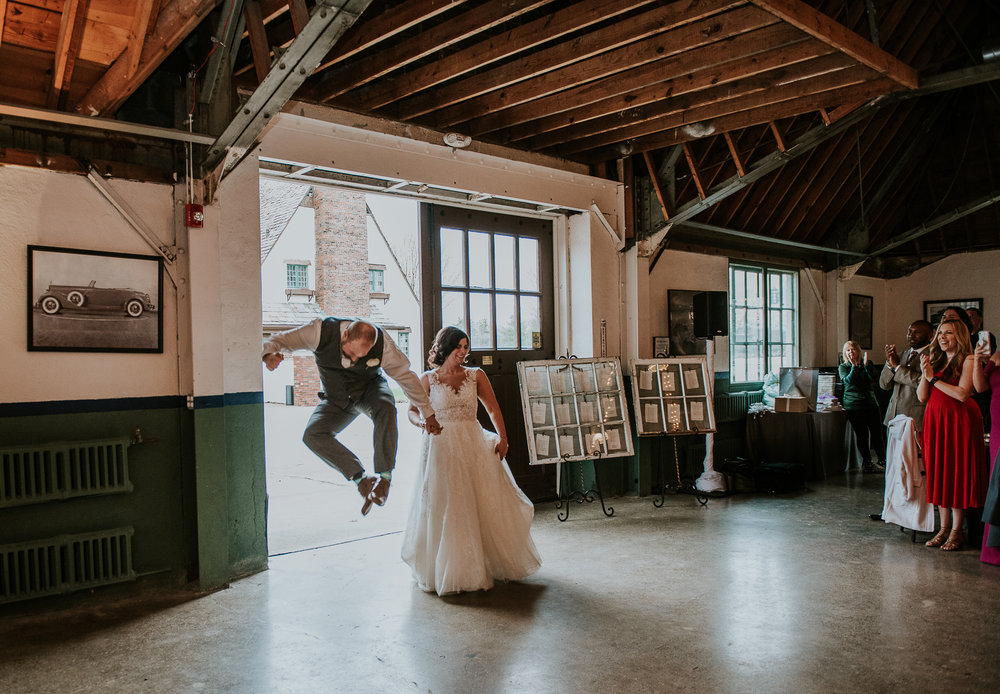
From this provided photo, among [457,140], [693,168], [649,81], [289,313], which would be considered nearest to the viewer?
[649,81]

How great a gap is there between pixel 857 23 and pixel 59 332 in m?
7.37

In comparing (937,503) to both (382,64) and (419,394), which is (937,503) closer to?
(419,394)

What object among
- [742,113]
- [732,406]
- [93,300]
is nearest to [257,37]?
[93,300]

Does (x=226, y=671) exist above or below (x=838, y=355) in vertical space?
below

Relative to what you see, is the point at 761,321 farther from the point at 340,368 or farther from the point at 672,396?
the point at 340,368

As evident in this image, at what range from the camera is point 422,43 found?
15.3ft

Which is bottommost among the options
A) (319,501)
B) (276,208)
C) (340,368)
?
(319,501)

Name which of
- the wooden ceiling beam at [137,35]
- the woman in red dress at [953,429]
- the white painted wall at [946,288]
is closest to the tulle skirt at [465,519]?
the wooden ceiling beam at [137,35]

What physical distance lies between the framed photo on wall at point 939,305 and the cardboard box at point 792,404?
14.6ft

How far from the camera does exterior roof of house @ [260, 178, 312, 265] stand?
19.9 m

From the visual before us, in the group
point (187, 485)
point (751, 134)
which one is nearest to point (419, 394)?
point (187, 485)

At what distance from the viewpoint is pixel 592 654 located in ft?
11.2

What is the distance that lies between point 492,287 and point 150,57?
148 inches

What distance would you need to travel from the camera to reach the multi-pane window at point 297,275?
20.3 metres
